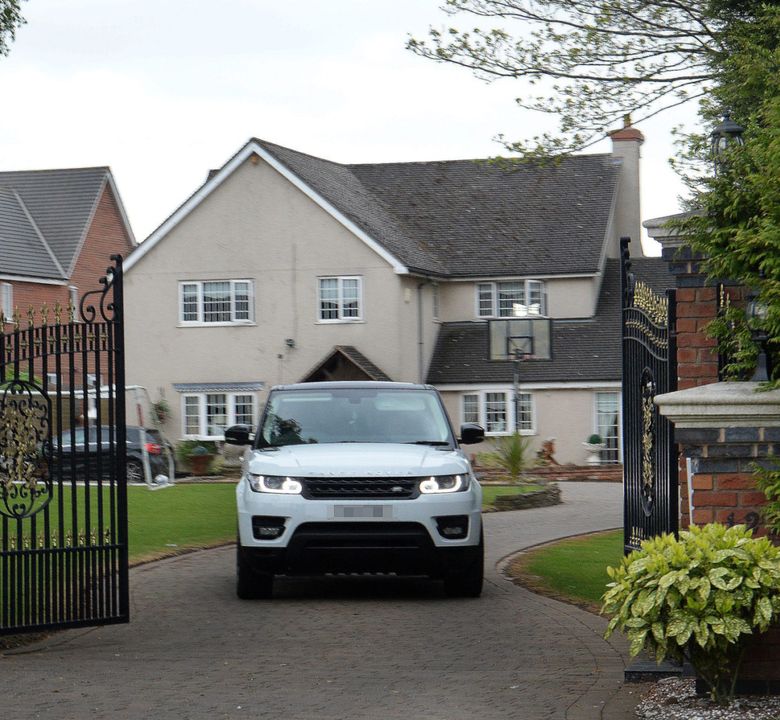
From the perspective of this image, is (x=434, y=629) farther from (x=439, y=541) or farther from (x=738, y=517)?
(x=738, y=517)

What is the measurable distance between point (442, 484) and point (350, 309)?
28323mm

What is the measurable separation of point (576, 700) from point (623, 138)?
132ft

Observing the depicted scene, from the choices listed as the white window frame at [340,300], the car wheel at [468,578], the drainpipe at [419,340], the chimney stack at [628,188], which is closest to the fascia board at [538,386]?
the drainpipe at [419,340]

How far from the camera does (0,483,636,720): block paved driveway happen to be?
26.1 feet

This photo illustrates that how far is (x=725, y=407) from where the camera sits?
757 centimetres

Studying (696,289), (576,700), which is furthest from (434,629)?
(696,289)

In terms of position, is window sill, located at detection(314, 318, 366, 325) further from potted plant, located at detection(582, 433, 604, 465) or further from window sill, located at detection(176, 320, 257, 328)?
potted plant, located at detection(582, 433, 604, 465)

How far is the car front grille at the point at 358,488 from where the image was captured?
12.0 meters

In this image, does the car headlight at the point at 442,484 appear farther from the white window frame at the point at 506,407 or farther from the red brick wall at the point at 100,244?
the red brick wall at the point at 100,244

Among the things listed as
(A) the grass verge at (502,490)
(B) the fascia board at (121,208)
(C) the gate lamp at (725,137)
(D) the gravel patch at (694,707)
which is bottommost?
(A) the grass verge at (502,490)

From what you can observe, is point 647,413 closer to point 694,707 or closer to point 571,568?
point 694,707

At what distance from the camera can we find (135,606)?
40.2 ft

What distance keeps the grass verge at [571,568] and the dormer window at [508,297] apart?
23663 mm

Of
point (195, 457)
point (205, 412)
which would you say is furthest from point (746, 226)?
point (205, 412)
